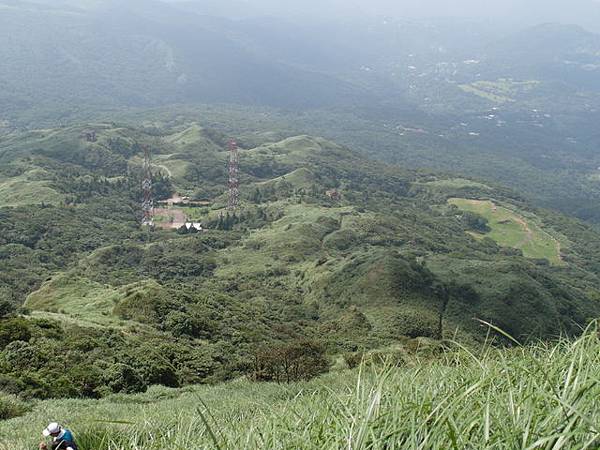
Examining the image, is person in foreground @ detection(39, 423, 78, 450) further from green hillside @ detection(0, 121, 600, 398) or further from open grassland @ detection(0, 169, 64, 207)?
open grassland @ detection(0, 169, 64, 207)

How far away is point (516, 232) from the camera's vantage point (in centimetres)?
13500

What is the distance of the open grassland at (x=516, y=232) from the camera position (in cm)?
12412

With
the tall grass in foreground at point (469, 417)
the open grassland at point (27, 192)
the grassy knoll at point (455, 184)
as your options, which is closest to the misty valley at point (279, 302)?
the tall grass in foreground at point (469, 417)

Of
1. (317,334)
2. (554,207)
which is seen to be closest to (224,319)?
(317,334)

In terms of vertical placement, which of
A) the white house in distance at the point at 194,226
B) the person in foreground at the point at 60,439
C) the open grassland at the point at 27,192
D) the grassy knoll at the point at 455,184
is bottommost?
the grassy knoll at the point at 455,184

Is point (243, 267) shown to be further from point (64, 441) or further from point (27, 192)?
point (64, 441)

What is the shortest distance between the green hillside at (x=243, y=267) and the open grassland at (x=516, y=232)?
0.78m

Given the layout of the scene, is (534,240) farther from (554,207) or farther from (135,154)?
(135,154)

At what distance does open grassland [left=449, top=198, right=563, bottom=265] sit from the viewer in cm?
12412

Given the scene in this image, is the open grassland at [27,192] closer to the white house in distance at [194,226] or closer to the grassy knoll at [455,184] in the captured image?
the white house in distance at [194,226]

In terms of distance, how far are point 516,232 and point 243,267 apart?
78.2m

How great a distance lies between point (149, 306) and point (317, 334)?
61.8ft

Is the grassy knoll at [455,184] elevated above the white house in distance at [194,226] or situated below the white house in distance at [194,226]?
below

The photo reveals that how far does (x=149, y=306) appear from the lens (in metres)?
49.2
